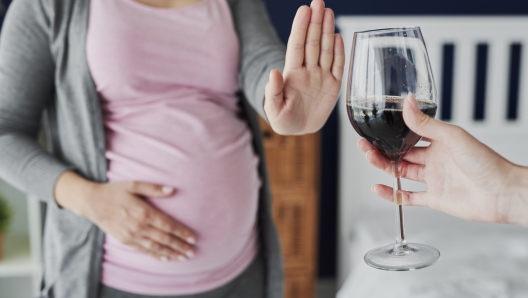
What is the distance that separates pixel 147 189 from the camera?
3.32ft

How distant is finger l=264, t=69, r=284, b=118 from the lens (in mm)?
777

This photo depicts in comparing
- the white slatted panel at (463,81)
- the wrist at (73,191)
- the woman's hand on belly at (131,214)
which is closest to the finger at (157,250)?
the woman's hand on belly at (131,214)

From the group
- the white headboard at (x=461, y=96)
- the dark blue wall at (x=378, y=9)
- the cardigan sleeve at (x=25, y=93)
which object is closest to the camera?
the cardigan sleeve at (x=25, y=93)

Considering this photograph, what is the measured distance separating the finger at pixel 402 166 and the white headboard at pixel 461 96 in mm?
1626

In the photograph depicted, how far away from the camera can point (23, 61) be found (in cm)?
100

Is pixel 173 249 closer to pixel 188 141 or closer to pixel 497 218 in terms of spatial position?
pixel 188 141

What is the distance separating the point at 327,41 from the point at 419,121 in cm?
22

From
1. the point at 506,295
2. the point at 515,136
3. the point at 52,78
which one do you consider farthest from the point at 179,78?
the point at 515,136

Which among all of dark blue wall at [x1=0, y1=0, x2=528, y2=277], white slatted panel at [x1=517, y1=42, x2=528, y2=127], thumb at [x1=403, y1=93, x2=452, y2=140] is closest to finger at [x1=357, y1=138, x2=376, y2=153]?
thumb at [x1=403, y1=93, x2=452, y2=140]

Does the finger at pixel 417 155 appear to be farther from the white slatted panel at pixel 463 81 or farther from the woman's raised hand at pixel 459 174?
the white slatted panel at pixel 463 81

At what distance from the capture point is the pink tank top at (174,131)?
103 cm

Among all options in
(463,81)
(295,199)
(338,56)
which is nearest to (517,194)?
(338,56)

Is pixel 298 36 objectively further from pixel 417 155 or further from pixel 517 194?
pixel 517 194

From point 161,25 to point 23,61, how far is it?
0.25 meters
